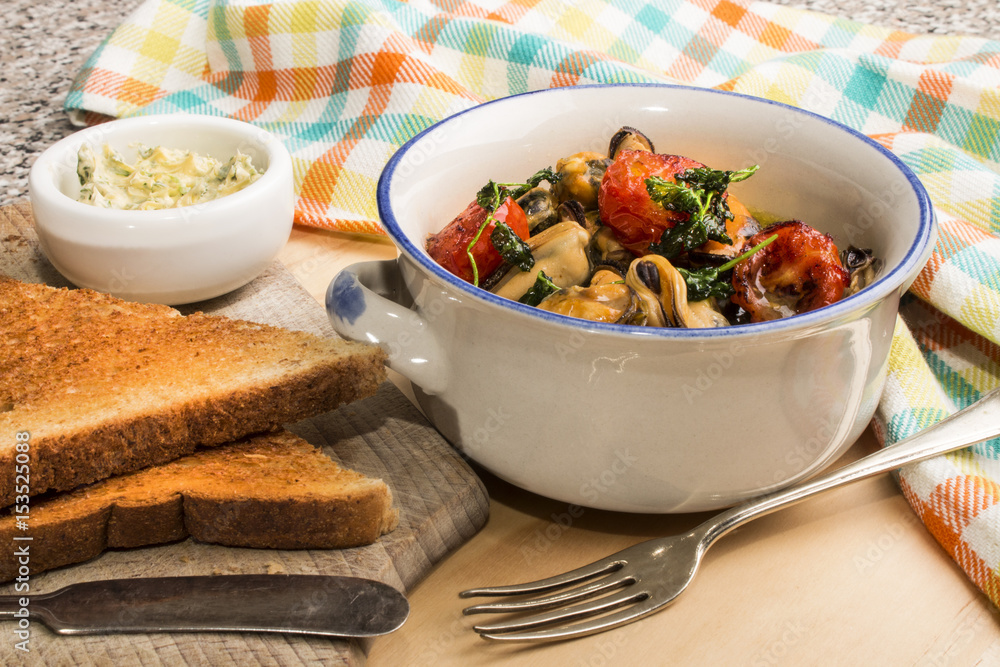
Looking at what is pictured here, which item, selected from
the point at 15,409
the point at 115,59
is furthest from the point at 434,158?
the point at 115,59

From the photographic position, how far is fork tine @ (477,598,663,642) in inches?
46.3

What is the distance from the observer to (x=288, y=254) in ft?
7.20

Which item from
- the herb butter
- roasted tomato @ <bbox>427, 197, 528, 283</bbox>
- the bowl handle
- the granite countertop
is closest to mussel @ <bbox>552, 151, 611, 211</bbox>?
roasted tomato @ <bbox>427, 197, 528, 283</bbox>

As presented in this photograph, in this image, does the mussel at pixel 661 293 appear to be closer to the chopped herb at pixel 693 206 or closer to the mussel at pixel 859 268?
the chopped herb at pixel 693 206

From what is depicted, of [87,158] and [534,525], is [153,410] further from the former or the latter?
[87,158]

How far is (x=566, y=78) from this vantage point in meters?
2.38

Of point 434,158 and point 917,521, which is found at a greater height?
point 434,158

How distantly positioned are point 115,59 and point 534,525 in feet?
6.74

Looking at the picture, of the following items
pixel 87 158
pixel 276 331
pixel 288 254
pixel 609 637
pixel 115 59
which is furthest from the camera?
pixel 115 59

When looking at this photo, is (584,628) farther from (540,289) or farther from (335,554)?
(540,289)

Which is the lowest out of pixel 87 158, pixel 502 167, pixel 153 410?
pixel 153 410

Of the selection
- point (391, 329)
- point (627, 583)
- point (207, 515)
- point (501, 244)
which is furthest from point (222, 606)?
point (501, 244)

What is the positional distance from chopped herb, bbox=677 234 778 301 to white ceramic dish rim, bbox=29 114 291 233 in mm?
980

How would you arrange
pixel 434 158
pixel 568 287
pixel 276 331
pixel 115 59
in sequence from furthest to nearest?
pixel 115 59 → pixel 276 331 → pixel 434 158 → pixel 568 287
